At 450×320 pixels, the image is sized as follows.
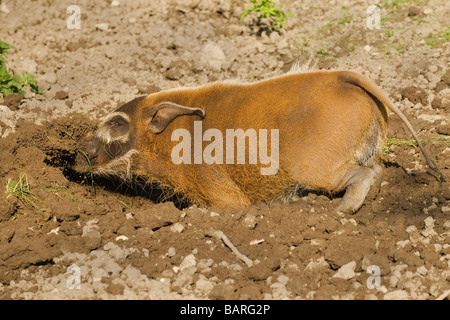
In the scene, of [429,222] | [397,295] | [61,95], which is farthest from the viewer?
[61,95]

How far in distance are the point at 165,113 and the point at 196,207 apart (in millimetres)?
983

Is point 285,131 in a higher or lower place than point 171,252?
higher

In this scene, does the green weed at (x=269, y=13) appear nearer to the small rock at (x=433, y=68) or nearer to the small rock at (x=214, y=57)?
the small rock at (x=214, y=57)

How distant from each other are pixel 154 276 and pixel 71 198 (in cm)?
146

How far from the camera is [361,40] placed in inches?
277

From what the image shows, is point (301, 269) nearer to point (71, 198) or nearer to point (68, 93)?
point (71, 198)

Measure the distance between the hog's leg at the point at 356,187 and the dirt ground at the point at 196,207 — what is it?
4.9 inches

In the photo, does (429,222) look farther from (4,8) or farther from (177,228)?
(4,8)

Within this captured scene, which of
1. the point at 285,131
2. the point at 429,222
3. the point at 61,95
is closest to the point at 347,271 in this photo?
the point at 429,222

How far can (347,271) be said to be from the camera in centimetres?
387

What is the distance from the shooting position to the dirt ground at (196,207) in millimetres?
3883

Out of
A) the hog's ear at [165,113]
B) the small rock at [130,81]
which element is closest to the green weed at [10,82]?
the small rock at [130,81]

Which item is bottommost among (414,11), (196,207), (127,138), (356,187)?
(196,207)

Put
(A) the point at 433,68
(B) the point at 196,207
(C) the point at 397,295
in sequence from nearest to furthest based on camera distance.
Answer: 1. (C) the point at 397,295
2. (B) the point at 196,207
3. (A) the point at 433,68
